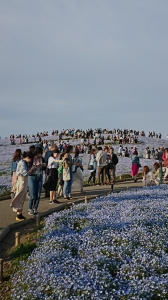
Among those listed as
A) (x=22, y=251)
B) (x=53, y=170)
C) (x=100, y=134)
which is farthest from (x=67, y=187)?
(x=100, y=134)

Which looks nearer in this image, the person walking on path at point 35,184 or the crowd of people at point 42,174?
the crowd of people at point 42,174

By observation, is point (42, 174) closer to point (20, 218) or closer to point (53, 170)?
point (53, 170)

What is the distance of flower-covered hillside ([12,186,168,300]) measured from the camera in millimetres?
5445

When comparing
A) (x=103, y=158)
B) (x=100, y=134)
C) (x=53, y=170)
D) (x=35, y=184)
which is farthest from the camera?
(x=100, y=134)

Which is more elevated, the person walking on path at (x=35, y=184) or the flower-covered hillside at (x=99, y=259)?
the person walking on path at (x=35, y=184)

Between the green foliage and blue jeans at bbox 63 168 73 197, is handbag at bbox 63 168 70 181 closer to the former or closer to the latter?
blue jeans at bbox 63 168 73 197

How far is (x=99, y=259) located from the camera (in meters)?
6.36

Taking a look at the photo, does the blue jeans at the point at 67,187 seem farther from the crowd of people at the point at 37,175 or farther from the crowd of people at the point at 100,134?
the crowd of people at the point at 100,134

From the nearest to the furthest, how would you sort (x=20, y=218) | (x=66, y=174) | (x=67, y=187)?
1. (x=20, y=218)
2. (x=66, y=174)
3. (x=67, y=187)

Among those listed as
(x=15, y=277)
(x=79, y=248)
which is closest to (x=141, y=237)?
(x=79, y=248)

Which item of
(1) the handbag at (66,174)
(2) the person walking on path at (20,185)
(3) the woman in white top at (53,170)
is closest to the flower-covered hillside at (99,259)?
(2) the person walking on path at (20,185)

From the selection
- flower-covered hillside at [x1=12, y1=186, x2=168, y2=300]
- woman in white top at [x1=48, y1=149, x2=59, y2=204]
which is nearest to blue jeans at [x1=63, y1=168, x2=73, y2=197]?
woman in white top at [x1=48, y1=149, x2=59, y2=204]

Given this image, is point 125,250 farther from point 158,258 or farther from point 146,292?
point 146,292

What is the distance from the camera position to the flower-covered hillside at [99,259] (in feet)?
17.9
